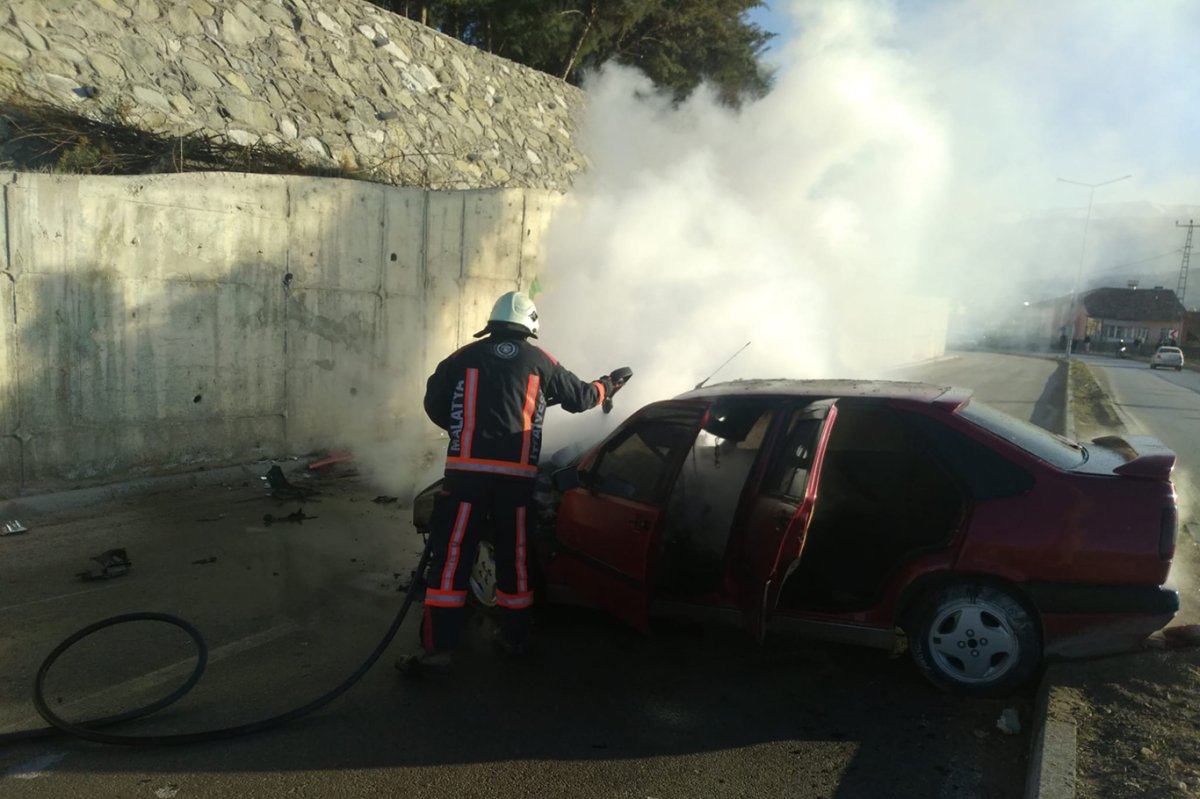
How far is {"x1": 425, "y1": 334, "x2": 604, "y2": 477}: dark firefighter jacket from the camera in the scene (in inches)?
158

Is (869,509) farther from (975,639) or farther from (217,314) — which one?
(217,314)

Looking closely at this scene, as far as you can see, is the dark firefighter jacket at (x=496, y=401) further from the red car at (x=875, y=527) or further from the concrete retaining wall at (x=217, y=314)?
the concrete retaining wall at (x=217, y=314)

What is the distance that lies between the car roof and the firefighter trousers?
119 centimetres

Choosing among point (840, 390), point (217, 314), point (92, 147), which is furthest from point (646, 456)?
point (92, 147)

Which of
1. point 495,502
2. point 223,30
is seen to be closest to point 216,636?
point 495,502

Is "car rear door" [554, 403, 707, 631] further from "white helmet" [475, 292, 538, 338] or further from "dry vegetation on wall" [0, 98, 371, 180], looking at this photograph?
"dry vegetation on wall" [0, 98, 371, 180]

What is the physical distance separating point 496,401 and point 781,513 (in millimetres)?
1468

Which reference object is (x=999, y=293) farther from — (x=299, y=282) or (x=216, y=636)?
(x=216, y=636)

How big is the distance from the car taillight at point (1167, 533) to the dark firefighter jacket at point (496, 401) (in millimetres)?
2706

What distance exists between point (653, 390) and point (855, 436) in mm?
2768

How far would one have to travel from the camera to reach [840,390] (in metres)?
4.23

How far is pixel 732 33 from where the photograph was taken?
20.7 metres

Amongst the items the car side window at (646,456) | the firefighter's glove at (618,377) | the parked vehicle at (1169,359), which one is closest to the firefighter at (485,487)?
the car side window at (646,456)

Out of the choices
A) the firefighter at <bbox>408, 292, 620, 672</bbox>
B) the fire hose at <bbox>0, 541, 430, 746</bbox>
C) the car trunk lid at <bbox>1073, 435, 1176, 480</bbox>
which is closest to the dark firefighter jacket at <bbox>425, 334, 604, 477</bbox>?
the firefighter at <bbox>408, 292, 620, 672</bbox>
